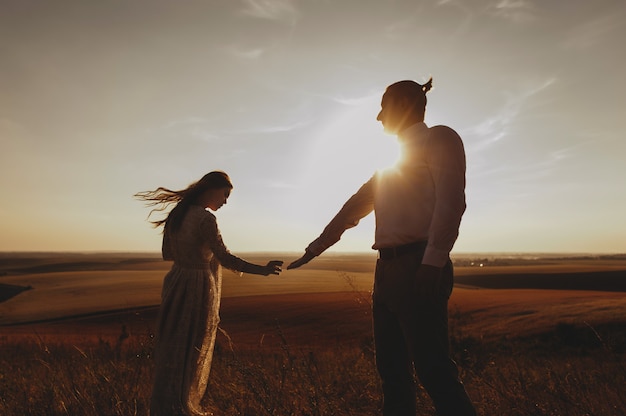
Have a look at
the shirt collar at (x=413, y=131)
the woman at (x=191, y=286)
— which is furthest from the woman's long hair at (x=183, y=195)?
the shirt collar at (x=413, y=131)

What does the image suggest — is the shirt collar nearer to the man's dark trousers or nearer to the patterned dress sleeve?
the man's dark trousers

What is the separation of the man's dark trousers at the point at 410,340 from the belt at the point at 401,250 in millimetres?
18

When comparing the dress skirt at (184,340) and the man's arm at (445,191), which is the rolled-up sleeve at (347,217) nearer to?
the man's arm at (445,191)

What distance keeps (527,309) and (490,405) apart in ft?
83.6

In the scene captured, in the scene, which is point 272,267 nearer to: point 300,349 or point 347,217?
point 300,349

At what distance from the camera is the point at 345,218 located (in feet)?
10.9

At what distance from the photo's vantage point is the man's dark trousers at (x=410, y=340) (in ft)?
7.76

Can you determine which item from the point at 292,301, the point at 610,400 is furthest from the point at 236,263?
the point at 292,301

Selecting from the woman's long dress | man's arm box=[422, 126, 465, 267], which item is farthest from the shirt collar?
the woman's long dress

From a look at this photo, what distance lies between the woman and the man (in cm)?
168

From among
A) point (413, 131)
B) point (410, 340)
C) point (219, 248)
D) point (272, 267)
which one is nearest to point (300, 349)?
point (272, 267)

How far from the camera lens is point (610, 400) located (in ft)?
12.4

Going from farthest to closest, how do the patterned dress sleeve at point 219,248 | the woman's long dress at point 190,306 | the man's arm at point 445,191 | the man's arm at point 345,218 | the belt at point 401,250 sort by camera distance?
the patterned dress sleeve at point 219,248, the woman's long dress at point 190,306, the man's arm at point 345,218, the belt at point 401,250, the man's arm at point 445,191

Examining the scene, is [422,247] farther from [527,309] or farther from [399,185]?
[527,309]
